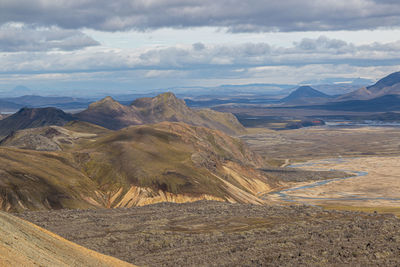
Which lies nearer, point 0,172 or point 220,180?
point 0,172

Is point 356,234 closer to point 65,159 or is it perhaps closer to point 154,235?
point 154,235

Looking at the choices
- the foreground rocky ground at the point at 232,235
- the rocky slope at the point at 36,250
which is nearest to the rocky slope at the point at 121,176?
the foreground rocky ground at the point at 232,235

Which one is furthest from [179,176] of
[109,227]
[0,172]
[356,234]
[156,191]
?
[356,234]

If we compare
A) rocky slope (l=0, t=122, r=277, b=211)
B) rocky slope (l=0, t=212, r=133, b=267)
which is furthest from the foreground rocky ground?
rocky slope (l=0, t=122, r=277, b=211)

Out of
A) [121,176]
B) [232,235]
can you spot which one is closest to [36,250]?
[232,235]

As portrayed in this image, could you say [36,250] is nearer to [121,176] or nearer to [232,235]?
[232,235]

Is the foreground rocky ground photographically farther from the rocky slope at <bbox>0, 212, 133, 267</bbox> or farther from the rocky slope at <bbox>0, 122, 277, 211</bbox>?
the rocky slope at <bbox>0, 122, 277, 211</bbox>
